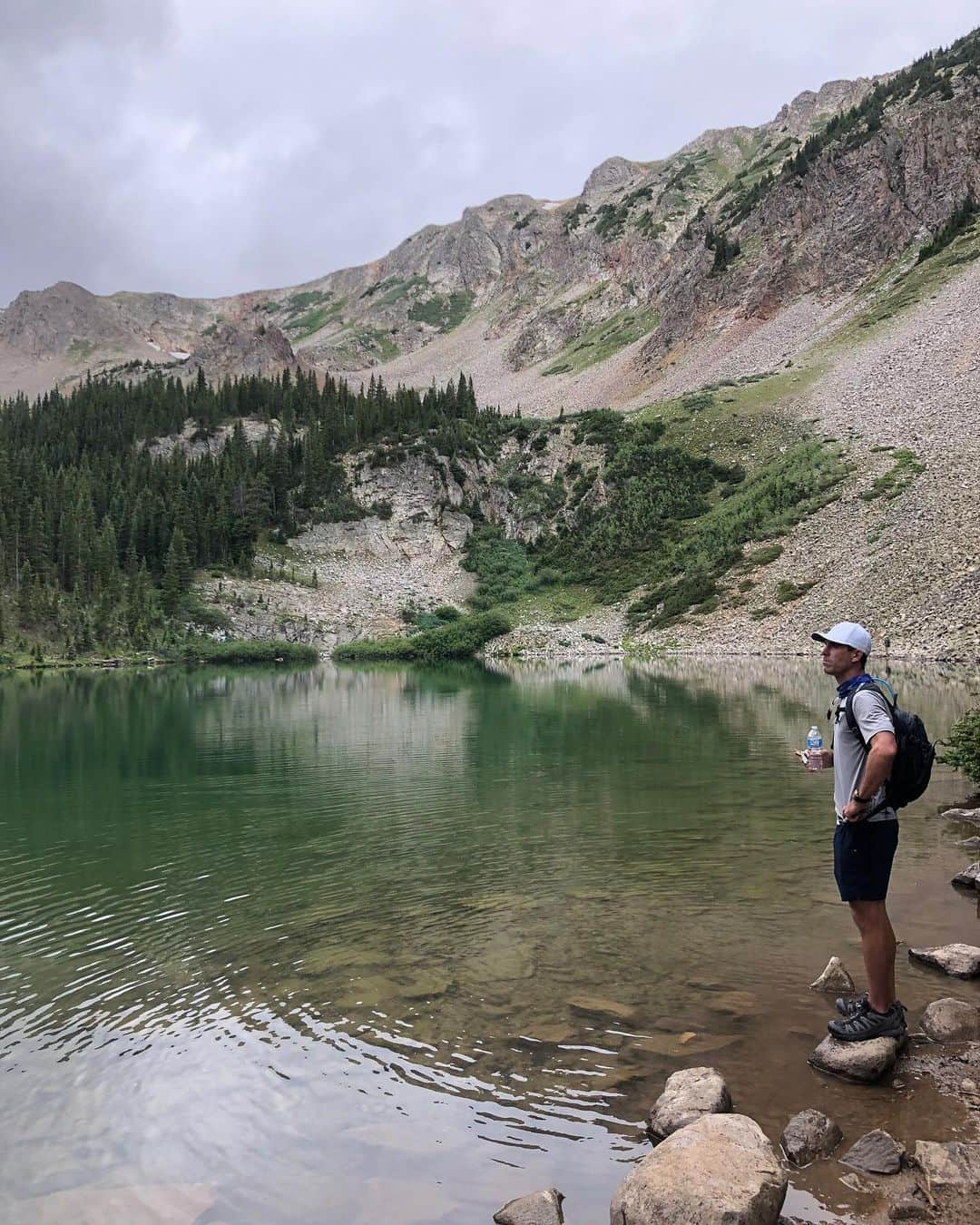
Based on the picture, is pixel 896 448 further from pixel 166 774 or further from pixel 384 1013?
pixel 384 1013

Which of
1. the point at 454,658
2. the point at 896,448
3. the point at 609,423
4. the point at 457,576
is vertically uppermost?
the point at 609,423

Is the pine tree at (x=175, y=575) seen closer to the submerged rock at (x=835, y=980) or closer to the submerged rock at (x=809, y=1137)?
the submerged rock at (x=835, y=980)

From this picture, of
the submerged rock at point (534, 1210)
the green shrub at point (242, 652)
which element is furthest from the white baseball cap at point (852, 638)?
the green shrub at point (242, 652)

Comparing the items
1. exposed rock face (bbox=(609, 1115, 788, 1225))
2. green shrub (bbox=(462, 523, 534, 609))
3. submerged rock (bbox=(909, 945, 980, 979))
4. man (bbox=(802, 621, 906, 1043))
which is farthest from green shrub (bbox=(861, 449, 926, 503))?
exposed rock face (bbox=(609, 1115, 788, 1225))

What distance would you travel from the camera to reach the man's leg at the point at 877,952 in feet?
21.0

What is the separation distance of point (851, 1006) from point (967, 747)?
10775 millimetres

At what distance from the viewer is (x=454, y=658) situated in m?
85.2

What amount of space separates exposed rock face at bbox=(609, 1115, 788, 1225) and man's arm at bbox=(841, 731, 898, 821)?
7.85ft

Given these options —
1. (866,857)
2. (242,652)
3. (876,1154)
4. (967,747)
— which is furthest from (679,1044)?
(242,652)

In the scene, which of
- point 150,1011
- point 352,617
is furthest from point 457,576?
point 150,1011

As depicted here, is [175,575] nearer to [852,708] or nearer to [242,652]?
[242,652]

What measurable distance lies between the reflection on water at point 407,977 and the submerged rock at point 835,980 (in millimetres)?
212

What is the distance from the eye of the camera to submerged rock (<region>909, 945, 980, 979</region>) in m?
7.61

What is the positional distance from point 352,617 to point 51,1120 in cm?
8847
